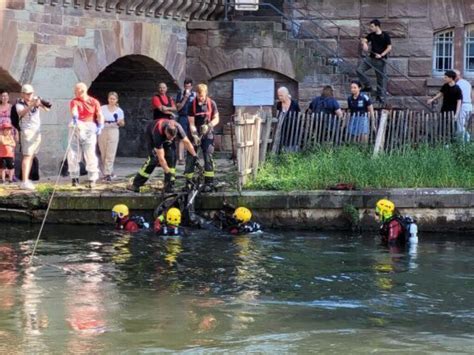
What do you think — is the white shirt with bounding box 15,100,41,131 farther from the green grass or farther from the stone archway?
the stone archway

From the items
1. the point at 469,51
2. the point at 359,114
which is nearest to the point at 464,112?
the point at 359,114

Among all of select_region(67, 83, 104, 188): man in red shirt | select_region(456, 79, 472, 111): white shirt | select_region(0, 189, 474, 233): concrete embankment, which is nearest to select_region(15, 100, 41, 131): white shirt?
select_region(67, 83, 104, 188): man in red shirt

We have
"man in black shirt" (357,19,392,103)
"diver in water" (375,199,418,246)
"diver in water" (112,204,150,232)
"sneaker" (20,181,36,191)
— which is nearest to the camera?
"diver in water" (375,199,418,246)

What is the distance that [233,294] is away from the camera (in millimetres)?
11367

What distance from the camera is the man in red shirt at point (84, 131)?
17.1 meters

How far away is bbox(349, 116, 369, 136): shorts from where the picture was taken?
1897 centimetres

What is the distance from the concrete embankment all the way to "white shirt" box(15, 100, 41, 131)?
1353 millimetres

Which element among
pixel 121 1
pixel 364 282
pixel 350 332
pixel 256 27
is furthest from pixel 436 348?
pixel 256 27

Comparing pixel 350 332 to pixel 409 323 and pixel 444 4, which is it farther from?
pixel 444 4

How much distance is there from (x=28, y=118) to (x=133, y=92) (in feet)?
21.1

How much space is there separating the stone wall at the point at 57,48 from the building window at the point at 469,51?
6.95 m

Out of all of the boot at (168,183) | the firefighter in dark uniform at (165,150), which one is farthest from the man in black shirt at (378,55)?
the boot at (168,183)

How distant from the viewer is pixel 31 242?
14.7 metres

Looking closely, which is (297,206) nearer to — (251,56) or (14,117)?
(14,117)
